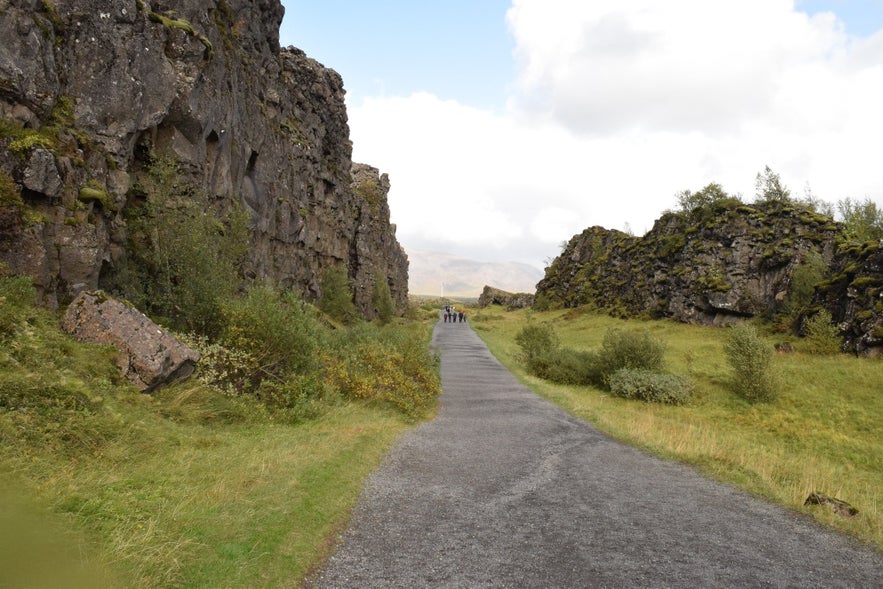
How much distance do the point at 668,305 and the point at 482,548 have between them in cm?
6252

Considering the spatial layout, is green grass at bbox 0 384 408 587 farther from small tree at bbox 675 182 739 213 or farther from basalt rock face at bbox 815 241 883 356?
small tree at bbox 675 182 739 213

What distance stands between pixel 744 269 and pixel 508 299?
8711 centimetres

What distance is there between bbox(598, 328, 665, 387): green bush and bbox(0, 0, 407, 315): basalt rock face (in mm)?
25792

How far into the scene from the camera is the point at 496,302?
144875mm

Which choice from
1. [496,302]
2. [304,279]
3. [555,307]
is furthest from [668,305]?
[496,302]

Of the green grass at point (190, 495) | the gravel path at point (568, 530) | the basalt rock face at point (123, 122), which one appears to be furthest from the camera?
the basalt rock face at point (123, 122)

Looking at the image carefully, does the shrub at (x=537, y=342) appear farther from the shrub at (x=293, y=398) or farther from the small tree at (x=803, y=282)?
the small tree at (x=803, y=282)

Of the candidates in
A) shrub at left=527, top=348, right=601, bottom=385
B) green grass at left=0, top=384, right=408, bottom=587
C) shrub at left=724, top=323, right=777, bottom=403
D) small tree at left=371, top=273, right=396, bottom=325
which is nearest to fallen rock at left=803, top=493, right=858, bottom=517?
green grass at left=0, top=384, right=408, bottom=587

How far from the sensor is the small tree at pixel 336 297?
1969 inches

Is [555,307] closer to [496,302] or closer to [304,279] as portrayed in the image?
[496,302]

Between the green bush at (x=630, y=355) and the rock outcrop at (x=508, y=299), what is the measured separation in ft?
308

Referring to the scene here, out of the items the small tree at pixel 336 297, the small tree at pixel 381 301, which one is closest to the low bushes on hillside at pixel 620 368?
the small tree at pixel 336 297

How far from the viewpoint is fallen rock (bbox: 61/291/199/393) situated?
1099 cm

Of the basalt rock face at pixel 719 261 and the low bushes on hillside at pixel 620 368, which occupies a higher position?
the basalt rock face at pixel 719 261
